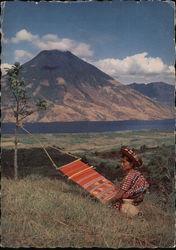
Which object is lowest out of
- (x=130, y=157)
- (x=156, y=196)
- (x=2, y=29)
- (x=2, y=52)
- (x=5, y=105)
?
(x=156, y=196)

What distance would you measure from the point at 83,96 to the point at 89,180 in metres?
5.43

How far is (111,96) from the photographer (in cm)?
1054

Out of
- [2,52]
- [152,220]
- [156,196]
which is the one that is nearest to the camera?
[2,52]

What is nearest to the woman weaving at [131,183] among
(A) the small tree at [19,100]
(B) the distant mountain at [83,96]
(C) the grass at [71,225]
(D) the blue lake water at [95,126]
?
(C) the grass at [71,225]

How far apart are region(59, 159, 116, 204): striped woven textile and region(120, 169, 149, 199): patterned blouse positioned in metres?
0.50

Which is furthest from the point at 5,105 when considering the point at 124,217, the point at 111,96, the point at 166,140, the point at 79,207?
the point at 111,96

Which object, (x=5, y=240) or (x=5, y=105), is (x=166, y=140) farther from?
(x=5, y=240)

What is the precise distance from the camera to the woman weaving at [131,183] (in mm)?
4668

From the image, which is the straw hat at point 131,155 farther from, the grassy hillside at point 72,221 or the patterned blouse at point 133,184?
the grassy hillside at point 72,221

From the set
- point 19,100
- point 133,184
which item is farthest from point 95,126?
point 133,184

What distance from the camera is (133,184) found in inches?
185

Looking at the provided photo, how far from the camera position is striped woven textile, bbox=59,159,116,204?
5.33 m

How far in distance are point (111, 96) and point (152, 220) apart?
6008mm

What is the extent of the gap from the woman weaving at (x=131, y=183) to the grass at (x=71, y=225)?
20 cm
